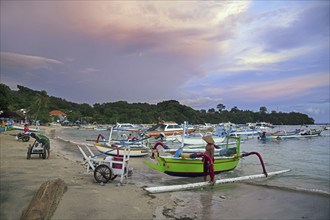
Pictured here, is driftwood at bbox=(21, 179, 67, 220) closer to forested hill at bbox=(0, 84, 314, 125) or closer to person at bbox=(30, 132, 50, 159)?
person at bbox=(30, 132, 50, 159)

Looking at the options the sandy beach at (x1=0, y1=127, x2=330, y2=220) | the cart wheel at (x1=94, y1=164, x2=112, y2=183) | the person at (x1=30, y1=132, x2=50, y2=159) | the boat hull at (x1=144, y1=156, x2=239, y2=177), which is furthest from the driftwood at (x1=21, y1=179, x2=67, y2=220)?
the person at (x1=30, y1=132, x2=50, y2=159)

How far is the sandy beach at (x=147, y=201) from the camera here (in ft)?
20.9

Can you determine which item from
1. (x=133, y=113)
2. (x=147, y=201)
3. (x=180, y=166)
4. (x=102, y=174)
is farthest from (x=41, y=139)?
(x=133, y=113)

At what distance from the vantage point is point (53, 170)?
36.8 feet

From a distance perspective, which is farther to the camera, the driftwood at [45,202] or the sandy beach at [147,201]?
the sandy beach at [147,201]

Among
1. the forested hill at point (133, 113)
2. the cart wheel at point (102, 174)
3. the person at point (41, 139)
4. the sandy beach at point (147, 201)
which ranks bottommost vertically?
the sandy beach at point (147, 201)

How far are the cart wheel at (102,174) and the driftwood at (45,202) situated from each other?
1935 millimetres

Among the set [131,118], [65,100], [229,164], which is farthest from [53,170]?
[65,100]

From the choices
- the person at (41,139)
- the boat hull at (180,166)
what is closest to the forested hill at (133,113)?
the person at (41,139)

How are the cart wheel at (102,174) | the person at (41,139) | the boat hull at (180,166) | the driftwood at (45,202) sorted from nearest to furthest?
the driftwood at (45,202) < the cart wheel at (102,174) < the boat hull at (180,166) < the person at (41,139)

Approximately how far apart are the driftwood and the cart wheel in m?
1.94

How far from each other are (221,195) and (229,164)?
3.53 metres

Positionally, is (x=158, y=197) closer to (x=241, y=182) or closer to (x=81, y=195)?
(x=81, y=195)

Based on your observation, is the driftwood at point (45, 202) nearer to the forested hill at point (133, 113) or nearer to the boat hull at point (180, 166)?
the boat hull at point (180, 166)
